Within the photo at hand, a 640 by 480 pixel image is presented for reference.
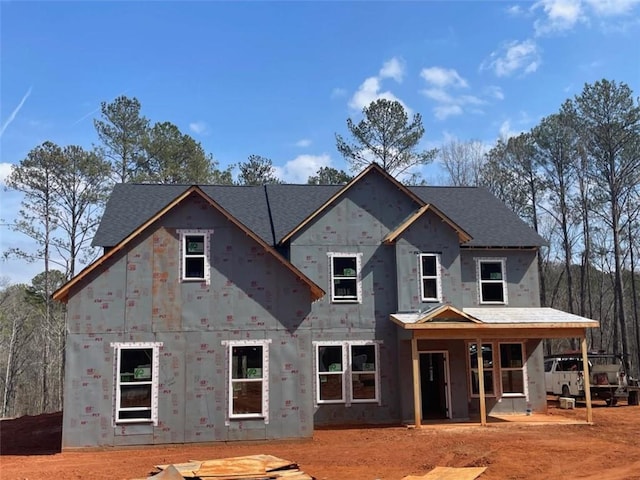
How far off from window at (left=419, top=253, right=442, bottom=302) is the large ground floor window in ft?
8.51

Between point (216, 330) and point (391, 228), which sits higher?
point (391, 228)

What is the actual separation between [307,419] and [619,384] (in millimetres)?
16427

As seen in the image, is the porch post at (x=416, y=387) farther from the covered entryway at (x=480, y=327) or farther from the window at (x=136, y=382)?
the window at (x=136, y=382)

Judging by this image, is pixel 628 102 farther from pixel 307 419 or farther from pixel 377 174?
pixel 307 419

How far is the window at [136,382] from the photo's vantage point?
1585 cm

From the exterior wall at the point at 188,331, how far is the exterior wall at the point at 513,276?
7.78m

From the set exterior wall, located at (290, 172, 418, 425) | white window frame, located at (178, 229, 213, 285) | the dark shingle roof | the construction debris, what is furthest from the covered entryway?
the construction debris

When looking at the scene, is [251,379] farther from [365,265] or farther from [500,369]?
[500,369]

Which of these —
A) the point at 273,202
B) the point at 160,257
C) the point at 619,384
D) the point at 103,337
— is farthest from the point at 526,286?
the point at 103,337

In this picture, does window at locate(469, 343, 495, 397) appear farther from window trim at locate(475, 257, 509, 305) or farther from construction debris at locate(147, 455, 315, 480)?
construction debris at locate(147, 455, 315, 480)

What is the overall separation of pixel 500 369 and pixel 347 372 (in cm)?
584

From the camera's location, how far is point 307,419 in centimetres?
1653

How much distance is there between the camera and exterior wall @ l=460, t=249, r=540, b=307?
22297 millimetres

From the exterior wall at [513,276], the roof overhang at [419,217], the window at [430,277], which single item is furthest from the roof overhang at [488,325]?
the roof overhang at [419,217]
